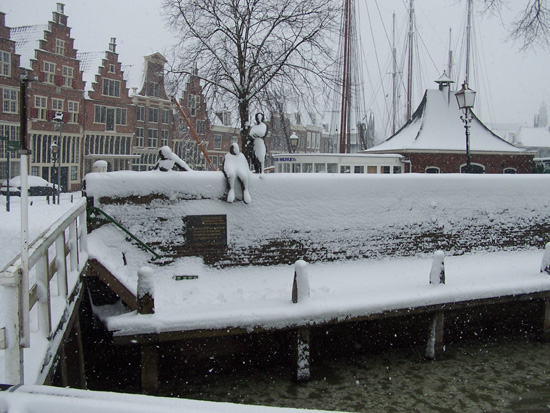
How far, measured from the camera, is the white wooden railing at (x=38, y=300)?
337 cm

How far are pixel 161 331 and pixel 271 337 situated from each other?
91.8 inches

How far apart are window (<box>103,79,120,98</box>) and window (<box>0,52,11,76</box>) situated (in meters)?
8.58

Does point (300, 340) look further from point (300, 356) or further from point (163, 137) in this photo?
point (163, 137)

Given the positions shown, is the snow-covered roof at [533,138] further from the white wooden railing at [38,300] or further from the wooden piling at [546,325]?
the white wooden railing at [38,300]

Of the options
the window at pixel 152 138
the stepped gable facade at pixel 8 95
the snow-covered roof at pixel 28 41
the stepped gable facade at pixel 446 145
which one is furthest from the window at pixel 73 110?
the stepped gable facade at pixel 446 145

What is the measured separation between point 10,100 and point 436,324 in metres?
33.3

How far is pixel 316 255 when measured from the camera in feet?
34.8

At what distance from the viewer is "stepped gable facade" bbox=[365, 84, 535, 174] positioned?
2255 centimetres

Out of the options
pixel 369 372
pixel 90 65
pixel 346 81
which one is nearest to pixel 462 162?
pixel 346 81

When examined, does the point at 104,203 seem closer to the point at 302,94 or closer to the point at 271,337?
the point at 271,337

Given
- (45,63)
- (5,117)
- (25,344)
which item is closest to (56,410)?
(25,344)

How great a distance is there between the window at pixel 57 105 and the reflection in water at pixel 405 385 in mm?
34571

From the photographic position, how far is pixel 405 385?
7914 mm

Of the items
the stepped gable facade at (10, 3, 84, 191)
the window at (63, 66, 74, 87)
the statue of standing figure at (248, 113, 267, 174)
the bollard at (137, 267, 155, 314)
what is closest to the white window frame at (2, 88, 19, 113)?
the stepped gable facade at (10, 3, 84, 191)
